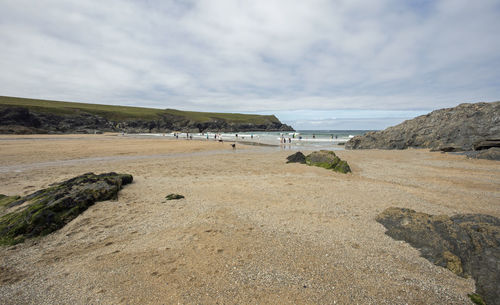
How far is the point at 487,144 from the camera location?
2342 cm

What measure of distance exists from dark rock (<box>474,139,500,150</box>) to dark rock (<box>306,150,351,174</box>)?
19.4 metres

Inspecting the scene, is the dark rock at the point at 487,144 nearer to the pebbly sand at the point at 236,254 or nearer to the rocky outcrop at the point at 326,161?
the pebbly sand at the point at 236,254

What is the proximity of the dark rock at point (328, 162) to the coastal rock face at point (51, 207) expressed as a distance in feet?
46.5

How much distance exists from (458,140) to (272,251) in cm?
3704

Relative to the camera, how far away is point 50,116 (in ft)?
307

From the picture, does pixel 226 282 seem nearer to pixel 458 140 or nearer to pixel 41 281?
pixel 41 281

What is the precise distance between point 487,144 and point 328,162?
20476mm

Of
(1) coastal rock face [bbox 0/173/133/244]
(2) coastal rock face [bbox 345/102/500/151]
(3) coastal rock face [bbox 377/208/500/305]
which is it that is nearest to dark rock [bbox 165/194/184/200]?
(1) coastal rock face [bbox 0/173/133/244]

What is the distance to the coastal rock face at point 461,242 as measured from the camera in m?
4.18

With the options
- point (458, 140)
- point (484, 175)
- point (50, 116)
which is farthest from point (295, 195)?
point (50, 116)

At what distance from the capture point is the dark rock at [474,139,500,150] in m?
22.8

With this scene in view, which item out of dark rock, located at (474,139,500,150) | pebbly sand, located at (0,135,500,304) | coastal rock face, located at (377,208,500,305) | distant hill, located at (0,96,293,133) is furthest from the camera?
distant hill, located at (0,96,293,133)

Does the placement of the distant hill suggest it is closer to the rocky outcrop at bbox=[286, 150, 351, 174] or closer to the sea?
the sea

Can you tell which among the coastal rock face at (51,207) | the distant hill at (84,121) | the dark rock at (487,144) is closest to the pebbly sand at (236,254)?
the coastal rock face at (51,207)
